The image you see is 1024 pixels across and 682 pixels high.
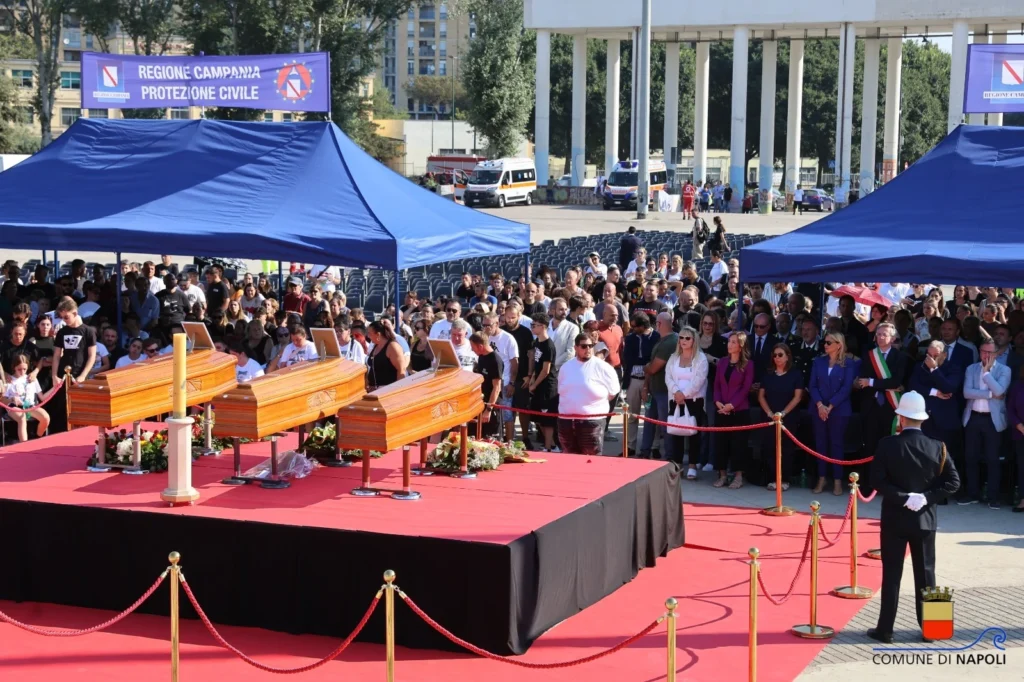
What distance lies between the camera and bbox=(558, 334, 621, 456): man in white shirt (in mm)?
13406

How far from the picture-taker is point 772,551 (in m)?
11.5

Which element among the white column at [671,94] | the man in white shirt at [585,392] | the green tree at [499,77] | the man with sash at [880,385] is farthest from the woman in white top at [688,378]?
the green tree at [499,77]

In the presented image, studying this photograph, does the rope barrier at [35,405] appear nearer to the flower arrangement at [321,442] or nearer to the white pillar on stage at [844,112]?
the flower arrangement at [321,442]

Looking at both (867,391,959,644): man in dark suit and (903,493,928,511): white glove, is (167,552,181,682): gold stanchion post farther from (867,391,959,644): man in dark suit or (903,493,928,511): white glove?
(903,493,928,511): white glove

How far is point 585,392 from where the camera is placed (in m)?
13.4

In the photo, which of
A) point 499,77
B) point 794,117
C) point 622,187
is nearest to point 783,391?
point 622,187

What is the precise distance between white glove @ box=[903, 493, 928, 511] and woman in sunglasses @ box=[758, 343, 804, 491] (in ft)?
15.4

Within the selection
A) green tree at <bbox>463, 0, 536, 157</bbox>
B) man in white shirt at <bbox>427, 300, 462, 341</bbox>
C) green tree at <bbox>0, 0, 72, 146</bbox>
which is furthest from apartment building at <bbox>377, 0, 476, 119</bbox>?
man in white shirt at <bbox>427, 300, 462, 341</bbox>

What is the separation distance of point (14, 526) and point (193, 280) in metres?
10.9

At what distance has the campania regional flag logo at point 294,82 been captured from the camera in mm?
17938

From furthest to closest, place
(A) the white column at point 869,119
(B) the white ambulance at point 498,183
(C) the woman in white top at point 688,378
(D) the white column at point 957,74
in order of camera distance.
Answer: (B) the white ambulance at point 498,183
(A) the white column at point 869,119
(D) the white column at point 957,74
(C) the woman in white top at point 688,378

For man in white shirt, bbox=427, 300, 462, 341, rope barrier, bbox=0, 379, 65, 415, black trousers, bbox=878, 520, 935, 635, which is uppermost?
man in white shirt, bbox=427, 300, 462, 341

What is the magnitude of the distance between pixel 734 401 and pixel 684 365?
0.66 meters

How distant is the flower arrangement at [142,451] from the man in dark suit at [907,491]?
5546 millimetres
